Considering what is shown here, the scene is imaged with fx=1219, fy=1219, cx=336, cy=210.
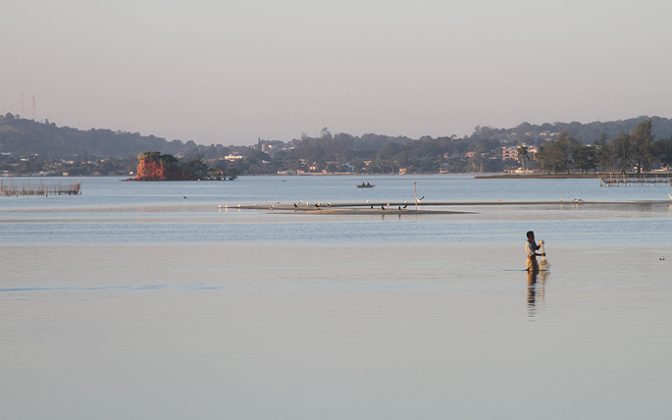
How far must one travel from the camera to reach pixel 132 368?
2075cm

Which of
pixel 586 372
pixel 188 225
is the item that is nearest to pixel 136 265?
pixel 586 372

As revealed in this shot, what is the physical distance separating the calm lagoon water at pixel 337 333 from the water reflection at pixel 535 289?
109mm

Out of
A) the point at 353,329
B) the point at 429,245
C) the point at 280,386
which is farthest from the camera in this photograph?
the point at 429,245

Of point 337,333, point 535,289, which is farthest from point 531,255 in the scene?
point 337,333

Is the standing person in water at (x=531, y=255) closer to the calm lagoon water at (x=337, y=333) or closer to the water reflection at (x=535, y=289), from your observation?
the water reflection at (x=535, y=289)

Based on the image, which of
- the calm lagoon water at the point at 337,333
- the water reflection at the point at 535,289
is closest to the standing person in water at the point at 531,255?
the water reflection at the point at 535,289

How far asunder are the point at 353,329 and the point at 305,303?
5.31 meters

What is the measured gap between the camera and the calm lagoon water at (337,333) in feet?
58.7

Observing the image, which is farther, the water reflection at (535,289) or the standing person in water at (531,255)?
the standing person in water at (531,255)

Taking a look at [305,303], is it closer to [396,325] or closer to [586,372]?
[396,325]

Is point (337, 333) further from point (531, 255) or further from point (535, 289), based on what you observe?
point (531, 255)

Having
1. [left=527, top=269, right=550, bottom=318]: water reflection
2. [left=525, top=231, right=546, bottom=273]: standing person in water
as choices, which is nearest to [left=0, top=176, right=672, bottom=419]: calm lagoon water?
[left=527, top=269, right=550, bottom=318]: water reflection

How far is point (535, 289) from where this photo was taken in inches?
1313

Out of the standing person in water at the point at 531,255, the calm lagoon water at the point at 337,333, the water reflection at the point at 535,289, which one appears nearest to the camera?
the calm lagoon water at the point at 337,333
